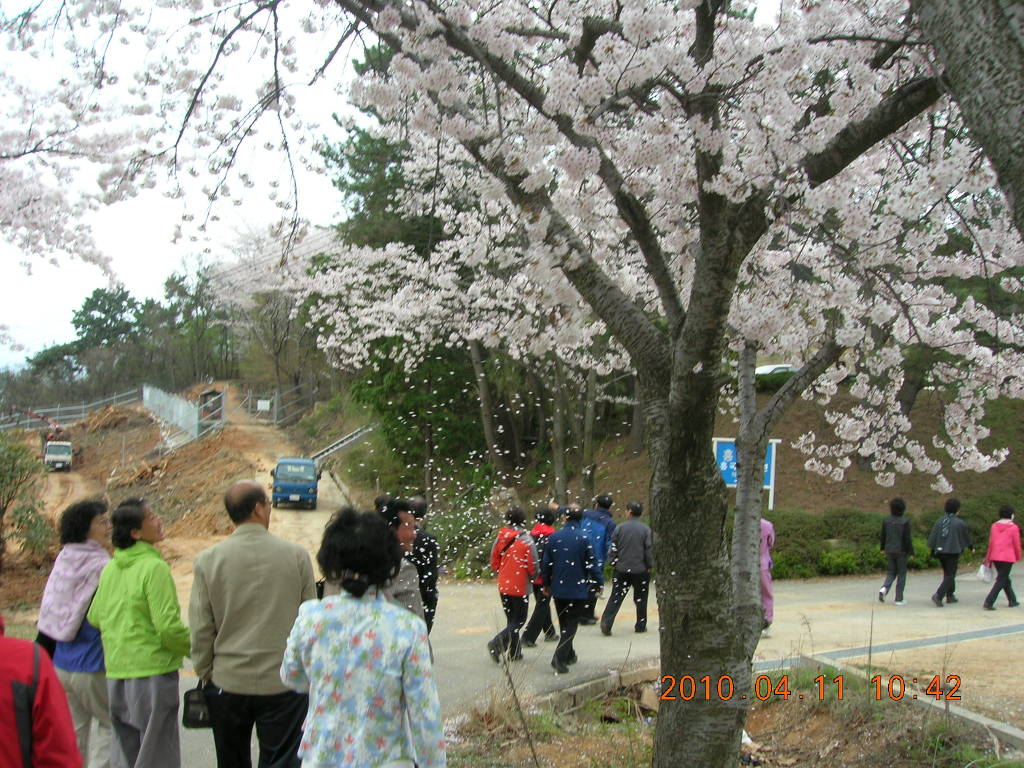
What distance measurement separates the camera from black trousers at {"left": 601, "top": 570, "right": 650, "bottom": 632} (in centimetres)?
953

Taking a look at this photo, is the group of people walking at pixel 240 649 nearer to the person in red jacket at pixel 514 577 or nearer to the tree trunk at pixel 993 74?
the person in red jacket at pixel 514 577

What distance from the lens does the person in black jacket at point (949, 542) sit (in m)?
11.2

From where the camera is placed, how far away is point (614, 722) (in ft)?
20.2

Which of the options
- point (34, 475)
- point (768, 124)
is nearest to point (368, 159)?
point (34, 475)

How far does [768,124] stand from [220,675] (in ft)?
13.4

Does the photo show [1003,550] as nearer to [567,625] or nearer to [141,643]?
[567,625]

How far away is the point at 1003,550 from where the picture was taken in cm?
1094

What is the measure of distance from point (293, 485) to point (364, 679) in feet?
77.0

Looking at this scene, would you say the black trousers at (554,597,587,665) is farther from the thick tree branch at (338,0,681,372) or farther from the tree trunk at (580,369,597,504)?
the tree trunk at (580,369,597,504)

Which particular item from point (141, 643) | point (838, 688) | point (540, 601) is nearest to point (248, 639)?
point (141, 643)

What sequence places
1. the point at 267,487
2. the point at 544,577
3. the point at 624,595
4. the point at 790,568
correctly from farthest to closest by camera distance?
the point at 267,487 < the point at 790,568 < the point at 624,595 < the point at 544,577

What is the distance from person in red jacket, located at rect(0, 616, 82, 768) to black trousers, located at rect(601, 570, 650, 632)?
782cm

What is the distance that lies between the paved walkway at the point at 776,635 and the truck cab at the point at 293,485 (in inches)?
492

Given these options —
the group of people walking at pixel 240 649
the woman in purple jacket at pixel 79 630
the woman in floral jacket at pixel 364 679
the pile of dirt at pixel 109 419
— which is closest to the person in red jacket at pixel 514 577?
the group of people walking at pixel 240 649
